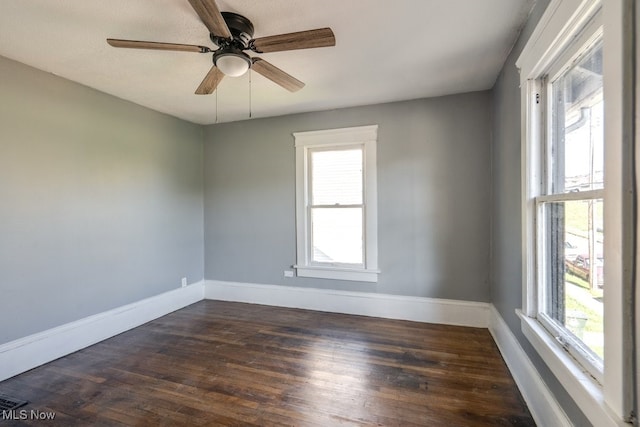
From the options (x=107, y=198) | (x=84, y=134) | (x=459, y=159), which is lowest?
(x=107, y=198)

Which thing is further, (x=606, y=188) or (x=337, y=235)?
(x=337, y=235)

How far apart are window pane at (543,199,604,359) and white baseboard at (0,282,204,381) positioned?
3798 millimetres

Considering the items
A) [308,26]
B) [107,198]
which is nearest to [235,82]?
[308,26]

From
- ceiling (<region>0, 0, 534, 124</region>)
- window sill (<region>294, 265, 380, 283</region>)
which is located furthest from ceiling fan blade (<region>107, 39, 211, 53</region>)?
window sill (<region>294, 265, 380, 283</region>)

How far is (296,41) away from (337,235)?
2.46 meters

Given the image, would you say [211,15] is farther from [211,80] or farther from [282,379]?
[282,379]

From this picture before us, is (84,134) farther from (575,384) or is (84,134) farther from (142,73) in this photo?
(575,384)

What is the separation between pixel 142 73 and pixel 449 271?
11.8 ft

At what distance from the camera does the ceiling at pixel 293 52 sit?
6.16 feet

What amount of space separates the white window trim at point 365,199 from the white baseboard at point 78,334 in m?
1.72

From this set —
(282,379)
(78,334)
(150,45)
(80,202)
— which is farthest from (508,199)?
(78,334)

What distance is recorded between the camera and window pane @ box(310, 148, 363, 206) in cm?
374

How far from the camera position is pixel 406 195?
351cm

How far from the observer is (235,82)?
2.94 meters
